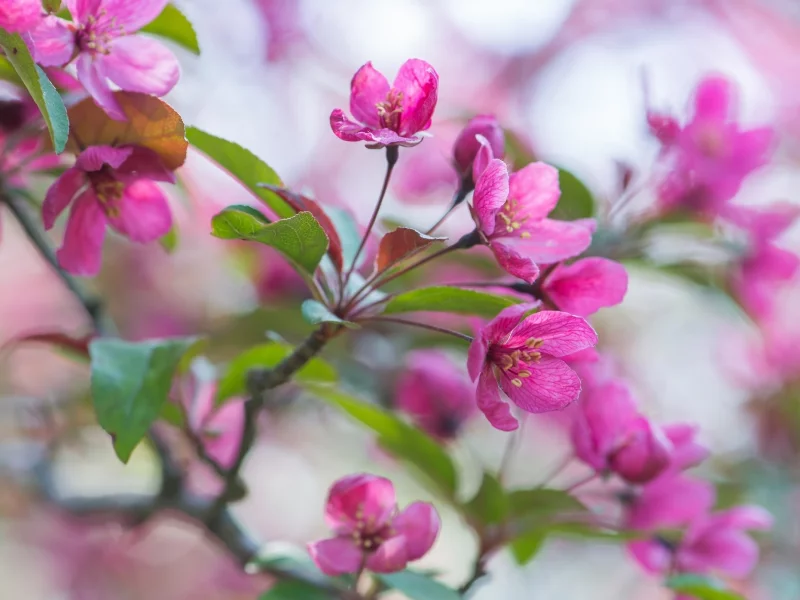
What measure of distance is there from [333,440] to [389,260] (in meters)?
2.18

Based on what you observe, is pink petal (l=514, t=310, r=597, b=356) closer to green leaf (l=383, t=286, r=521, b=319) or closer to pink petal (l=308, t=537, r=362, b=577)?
green leaf (l=383, t=286, r=521, b=319)

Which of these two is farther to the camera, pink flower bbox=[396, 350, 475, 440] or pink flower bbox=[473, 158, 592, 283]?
pink flower bbox=[396, 350, 475, 440]

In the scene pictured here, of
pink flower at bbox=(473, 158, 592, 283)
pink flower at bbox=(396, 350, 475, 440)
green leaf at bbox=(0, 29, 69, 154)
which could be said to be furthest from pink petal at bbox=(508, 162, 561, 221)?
pink flower at bbox=(396, 350, 475, 440)

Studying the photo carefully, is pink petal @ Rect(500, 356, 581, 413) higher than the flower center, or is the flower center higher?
the flower center

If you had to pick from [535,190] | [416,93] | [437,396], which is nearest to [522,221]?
[535,190]

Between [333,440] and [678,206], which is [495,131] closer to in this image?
[678,206]

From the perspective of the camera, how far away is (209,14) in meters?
2.64

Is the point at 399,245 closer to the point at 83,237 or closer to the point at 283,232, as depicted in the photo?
the point at 283,232

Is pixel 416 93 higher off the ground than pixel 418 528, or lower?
higher

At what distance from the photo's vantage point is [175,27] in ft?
2.86

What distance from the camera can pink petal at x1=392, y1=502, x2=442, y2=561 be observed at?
82 cm

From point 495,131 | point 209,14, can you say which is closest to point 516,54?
point 209,14

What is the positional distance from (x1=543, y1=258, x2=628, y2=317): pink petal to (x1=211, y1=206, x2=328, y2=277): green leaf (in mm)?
226

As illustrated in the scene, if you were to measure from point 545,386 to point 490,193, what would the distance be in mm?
171
